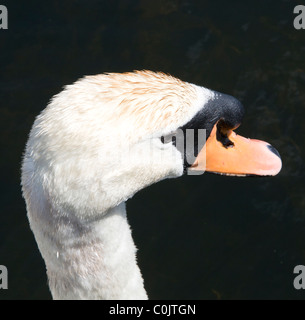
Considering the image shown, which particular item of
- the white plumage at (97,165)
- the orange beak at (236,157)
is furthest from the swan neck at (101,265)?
the orange beak at (236,157)

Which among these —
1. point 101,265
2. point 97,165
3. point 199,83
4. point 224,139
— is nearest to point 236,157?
point 224,139

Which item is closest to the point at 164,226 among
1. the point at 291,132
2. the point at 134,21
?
the point at 291,132

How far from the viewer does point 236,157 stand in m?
4.85

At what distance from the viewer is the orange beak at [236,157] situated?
464 cm

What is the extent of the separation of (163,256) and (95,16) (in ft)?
10.5

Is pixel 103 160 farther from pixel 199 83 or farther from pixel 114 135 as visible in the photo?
pixel 199 83

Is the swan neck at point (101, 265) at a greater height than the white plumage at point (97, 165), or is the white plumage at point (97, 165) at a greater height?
the white plumage at point (97, 165)

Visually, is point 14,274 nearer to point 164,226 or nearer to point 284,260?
point 164,226

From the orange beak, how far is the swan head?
18 centimetres

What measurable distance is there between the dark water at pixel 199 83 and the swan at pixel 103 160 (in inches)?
113

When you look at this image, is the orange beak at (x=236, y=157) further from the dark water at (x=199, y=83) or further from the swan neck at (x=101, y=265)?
the dark water at (x=199, y=83)

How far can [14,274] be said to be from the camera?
7.39 m

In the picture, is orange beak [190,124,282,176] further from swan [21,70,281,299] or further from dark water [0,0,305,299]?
dark water [0,0,305,299]
